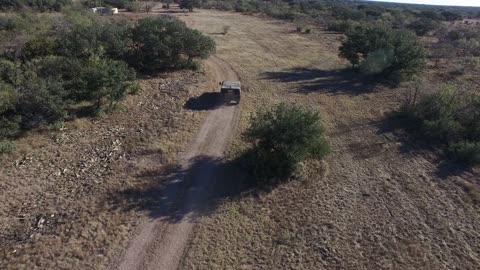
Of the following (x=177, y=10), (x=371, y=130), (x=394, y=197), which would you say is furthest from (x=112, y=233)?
(x=177, y=10)

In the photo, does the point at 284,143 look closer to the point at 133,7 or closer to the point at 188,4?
the point at 133,7

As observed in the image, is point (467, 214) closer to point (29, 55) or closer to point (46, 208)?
point (46, 208)

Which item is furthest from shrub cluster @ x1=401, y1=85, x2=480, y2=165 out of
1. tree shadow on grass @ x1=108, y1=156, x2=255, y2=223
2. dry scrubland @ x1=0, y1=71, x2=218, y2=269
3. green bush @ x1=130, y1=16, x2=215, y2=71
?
green bush @ x1=130, y1=16, x2=215, y2=71

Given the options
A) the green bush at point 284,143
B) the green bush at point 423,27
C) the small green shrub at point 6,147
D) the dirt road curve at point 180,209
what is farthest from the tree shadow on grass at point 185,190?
the green bush at point 423,27

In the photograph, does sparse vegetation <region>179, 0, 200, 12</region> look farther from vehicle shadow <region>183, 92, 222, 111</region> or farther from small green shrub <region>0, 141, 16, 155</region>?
small green shrub <region>0, 141, 16, 155</region>

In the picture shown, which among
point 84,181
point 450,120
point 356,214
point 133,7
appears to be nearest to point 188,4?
point 133,7

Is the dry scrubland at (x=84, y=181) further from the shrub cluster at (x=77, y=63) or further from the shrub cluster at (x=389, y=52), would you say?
the shrub cluster at (x=389, y=52)
